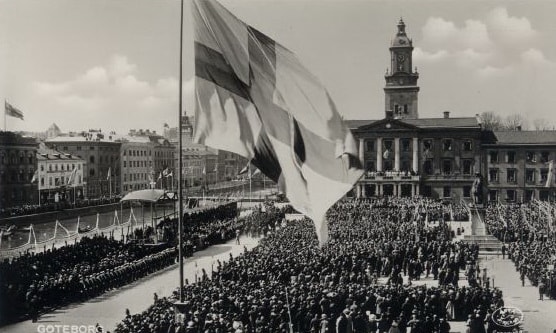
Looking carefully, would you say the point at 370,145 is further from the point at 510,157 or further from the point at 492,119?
the point at 492,119

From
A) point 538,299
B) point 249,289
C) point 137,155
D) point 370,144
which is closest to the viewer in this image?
point 249,289

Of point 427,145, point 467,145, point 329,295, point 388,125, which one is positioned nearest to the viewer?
point 329,295

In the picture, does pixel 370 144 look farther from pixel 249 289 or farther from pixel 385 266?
pixel 249 289

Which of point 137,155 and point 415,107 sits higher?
point 415,107

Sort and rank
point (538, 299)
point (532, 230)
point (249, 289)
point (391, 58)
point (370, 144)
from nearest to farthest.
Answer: point (249, 289) → point (538, 299) → point (532, 230) → point (370, 144) → point (391, 58)

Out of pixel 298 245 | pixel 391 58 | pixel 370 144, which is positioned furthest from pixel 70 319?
pixel 391 58

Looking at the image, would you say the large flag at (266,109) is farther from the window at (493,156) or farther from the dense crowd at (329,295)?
the window at (493,156)

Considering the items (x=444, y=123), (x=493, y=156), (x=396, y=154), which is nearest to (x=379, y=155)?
(x=396, y=154)

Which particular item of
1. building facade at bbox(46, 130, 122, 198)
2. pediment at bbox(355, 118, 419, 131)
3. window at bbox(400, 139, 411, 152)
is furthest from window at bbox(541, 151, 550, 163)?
building facade at bbox(46, 130, 122, 198)
